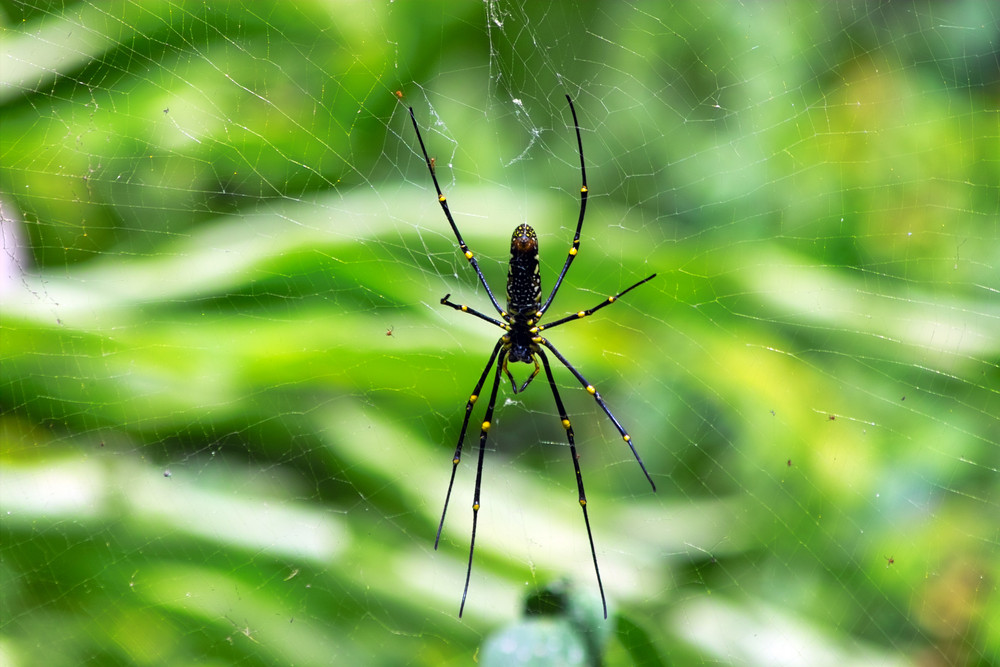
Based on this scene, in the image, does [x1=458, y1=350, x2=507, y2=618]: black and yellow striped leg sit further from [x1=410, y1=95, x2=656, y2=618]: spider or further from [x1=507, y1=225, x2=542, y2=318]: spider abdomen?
[x1=507, y1=225, x2=542, y2=318]: spider abdomen

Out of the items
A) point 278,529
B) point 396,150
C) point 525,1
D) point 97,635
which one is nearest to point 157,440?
point 278,529

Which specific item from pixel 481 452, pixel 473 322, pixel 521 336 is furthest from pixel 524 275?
pixel 481 452

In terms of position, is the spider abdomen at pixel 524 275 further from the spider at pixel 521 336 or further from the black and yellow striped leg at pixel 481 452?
the black and yellow striped leg at pixel 481 452

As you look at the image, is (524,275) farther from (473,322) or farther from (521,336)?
(473,322)

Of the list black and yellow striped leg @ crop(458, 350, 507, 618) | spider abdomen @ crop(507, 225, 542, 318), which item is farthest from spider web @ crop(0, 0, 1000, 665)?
spider abdomen @ crop(507, 225, 542, 318)

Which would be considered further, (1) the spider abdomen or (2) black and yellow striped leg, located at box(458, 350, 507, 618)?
(2) black and yellow striped leg, located at box(458, 350, 507, 618)

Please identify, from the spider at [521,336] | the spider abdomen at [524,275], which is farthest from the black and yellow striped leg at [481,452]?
the spider abdomen at [524,275]

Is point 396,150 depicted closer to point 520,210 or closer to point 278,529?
point 520,210
